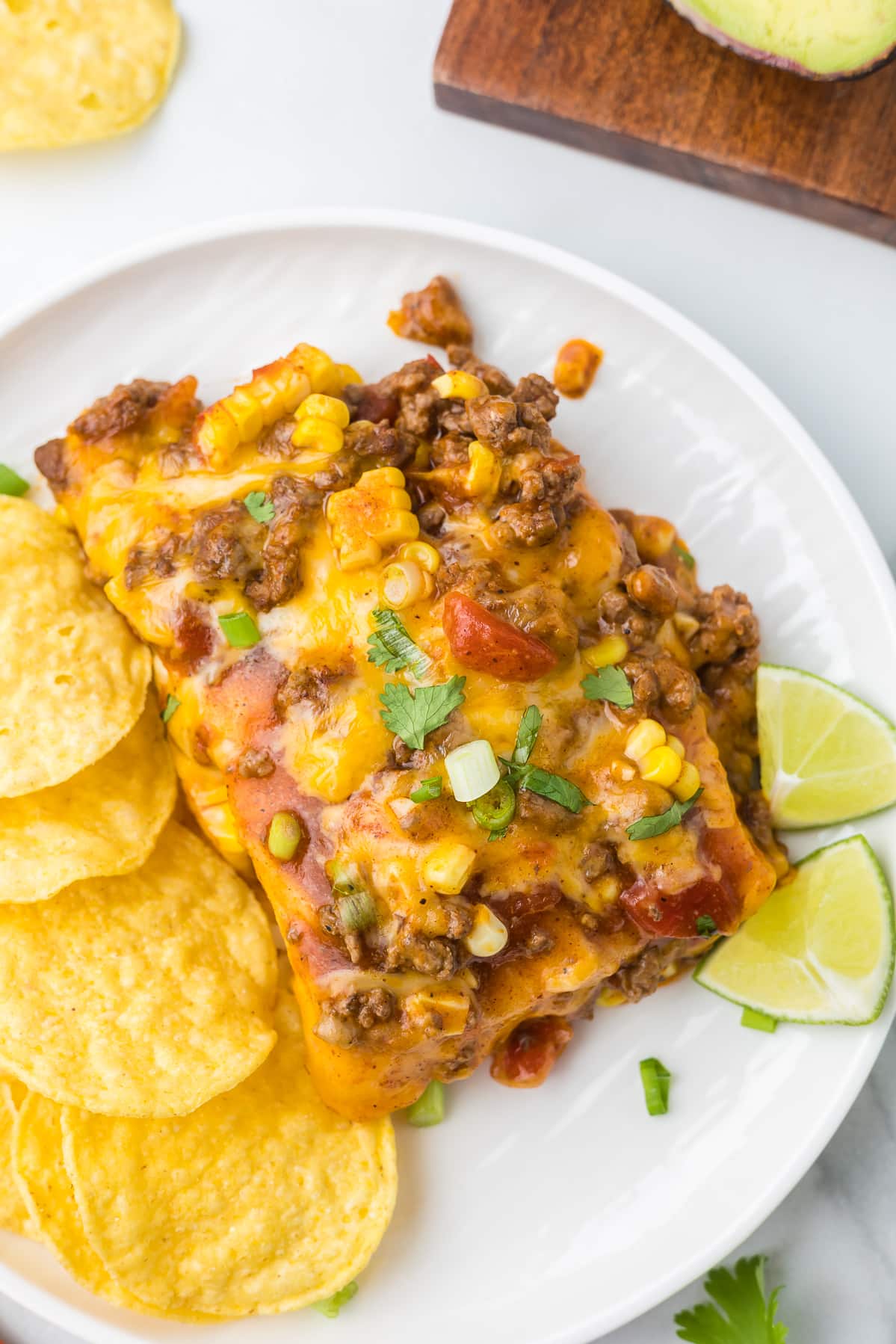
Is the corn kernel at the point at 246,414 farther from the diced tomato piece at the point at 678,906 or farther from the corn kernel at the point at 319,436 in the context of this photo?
the diced tomato piece at the point at 678,906

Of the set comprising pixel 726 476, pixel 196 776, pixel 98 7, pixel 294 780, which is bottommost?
pixel 196 776

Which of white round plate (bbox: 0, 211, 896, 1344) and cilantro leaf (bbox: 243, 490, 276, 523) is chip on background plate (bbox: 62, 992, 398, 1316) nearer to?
white round plate (bbox: 0, 211, 896, 1344)

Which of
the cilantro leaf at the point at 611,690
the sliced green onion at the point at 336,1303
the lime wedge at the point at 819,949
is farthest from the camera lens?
the sliced green onion at the point at 336,1303

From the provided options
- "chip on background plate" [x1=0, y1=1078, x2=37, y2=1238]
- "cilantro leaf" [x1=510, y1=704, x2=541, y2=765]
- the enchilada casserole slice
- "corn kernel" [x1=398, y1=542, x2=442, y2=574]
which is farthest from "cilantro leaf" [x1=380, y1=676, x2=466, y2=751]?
"chip on background plate" [x1=0, y1=1078, x2=37, y2=1238]

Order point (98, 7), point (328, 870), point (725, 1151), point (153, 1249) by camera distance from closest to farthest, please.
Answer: point (328, 870) → point (153, 1249) → point (725, 1151) → point (98, 7)

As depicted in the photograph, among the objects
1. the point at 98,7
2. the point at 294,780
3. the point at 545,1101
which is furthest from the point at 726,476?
the point at 98,7

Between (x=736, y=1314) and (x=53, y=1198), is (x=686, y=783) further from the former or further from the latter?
(x=53, y=1198)

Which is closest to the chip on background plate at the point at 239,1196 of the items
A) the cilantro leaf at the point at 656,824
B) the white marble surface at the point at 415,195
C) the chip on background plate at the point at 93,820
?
the chip on background plate at the point at 93,820

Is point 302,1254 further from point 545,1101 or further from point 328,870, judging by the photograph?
point 328,870
